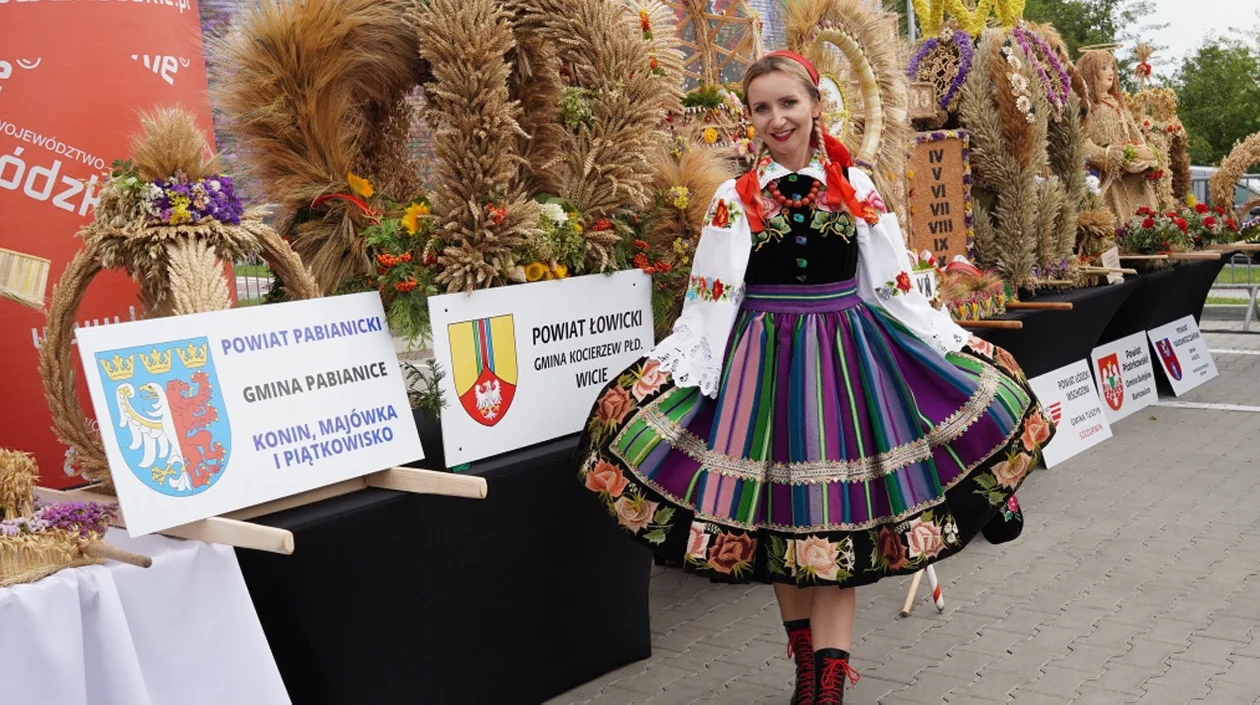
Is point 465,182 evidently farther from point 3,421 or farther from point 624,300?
point 3,421

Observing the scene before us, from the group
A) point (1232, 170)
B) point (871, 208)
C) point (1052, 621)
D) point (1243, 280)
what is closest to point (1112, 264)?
point (1232, 170)

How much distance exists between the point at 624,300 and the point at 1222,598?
248cm

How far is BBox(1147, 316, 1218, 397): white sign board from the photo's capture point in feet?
27.5

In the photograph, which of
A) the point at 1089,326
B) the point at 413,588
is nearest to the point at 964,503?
the point at 413,588

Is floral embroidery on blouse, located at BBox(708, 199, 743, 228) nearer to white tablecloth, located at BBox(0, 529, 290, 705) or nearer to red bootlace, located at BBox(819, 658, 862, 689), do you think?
red bootlace, located at BBox(819, 658, 862, 689)

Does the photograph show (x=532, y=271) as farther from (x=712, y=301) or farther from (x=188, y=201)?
(x=188, y=201)

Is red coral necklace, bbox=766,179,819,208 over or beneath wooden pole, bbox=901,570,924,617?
over

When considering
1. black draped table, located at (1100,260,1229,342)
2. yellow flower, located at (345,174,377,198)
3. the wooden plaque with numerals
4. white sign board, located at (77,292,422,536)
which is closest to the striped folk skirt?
white sign board, located at (77,292,422,536)

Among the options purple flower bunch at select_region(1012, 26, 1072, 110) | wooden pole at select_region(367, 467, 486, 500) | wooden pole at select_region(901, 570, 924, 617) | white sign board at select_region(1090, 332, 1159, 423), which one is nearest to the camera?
wooden pole at select_region(367, 467, 486, 500)

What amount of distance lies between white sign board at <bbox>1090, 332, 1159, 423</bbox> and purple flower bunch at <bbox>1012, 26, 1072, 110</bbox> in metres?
1.51

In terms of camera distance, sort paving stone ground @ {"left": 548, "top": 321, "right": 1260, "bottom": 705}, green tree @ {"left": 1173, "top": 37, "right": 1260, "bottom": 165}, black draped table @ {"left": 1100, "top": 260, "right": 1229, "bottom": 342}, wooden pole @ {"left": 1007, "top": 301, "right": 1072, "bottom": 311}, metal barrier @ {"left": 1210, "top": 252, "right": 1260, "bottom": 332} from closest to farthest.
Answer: paving stone ground @ {"left": 548, "top": 321, "right": 1260, "bottom": 705} → wooden pole @ {"left": 1007, "top": 301, "right": 1072, "bottom": 311} → black draped table @ {"left": 1100, "top": 260, "right": 1229, "bottom": 342} → metal barrier @ {"left": 1210, "top": 252, "right": 1260, "bottom": 332} → green tree @ {"left": 1173, "top": 37, "right": 1260, "bottom": 165}

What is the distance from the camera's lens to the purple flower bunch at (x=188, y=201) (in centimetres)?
A: 263

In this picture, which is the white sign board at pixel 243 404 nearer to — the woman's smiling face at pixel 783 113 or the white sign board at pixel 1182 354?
the woman's smiling face at pixel 783 113

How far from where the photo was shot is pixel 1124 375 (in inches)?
306
